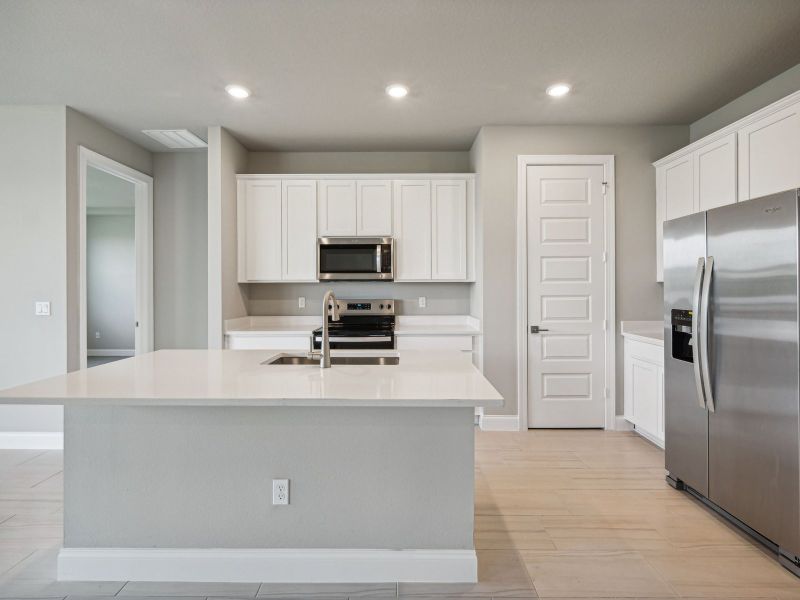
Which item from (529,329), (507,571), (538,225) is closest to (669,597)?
(507,571)

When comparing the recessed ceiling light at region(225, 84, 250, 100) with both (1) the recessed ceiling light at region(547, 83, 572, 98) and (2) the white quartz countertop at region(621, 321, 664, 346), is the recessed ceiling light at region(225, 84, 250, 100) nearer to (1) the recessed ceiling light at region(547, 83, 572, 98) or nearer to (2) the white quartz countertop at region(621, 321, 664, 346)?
(1) the recessed ceiling light at region(547, 83, 572, 98)

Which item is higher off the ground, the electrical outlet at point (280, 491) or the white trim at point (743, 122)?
the white trim at point (743, 122)

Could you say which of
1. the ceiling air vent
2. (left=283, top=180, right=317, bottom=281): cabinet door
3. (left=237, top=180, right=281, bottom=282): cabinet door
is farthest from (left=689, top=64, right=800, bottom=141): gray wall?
the ceiling air vent

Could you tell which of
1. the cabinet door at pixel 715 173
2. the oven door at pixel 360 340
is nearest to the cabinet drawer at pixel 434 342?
the oven door at pixel 360 340

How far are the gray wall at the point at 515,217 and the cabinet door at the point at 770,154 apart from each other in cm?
112

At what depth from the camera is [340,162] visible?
16.3 ft

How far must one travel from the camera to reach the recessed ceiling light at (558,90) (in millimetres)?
3350

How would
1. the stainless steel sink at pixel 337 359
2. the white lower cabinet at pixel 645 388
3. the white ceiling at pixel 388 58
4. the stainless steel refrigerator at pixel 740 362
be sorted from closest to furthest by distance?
the stainless steel refrigerator at pixel 740 362
the white ceiling at pixel 388 58
the stainless steel sink at pixel 337 359
the white lower cabinet at pixel 645 388

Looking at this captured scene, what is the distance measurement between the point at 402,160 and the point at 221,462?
370 cm

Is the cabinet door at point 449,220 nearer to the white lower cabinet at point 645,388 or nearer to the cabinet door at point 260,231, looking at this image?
the cabinet door at point 260,231

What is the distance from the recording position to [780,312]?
2.10 metres

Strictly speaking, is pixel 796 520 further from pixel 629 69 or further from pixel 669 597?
pixel 629 69

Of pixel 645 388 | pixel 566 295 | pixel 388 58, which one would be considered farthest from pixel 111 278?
pixel 645 388

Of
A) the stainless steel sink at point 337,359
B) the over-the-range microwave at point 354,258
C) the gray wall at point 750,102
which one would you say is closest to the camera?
the stainless steel sink at point 337,359
